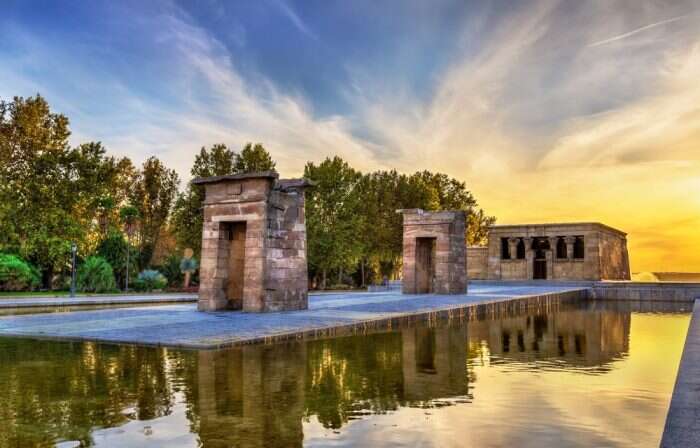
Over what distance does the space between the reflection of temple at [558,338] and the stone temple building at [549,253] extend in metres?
28.0

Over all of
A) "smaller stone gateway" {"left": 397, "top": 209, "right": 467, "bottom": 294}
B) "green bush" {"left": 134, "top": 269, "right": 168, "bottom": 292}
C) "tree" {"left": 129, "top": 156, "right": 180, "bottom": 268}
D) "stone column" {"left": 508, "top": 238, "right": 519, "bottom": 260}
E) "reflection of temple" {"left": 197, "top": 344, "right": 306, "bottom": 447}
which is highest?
"tree" {"left": 129, "top": 156, "right": 180, "bottom": 268}

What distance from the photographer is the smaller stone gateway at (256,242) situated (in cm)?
1543

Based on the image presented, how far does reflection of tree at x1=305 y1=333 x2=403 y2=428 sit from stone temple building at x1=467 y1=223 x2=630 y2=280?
3780 centimetres

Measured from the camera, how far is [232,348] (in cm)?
913

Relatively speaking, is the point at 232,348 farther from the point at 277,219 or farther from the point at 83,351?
the point at 277,219

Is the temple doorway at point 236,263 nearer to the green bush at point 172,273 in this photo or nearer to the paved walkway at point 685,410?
the paved walkway at point 685,410

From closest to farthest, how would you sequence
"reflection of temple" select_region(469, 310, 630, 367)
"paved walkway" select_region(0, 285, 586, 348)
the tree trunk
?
"reflection of temple" select_region(469, 310, 630, 367) → "paved walkway" select_region(0, 285, 586, 348) → the tree trunk

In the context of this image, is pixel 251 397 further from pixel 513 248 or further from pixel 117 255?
pixel 513 248

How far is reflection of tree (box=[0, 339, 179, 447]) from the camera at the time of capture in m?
4.80

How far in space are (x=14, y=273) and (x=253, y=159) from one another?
16572mm

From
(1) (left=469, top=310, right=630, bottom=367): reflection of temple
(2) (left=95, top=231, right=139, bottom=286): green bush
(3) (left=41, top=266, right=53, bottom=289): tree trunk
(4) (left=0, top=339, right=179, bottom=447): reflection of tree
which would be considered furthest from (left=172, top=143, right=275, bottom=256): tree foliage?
(4) (left=0, top=339, right=179, bottom=447): reflection of tree

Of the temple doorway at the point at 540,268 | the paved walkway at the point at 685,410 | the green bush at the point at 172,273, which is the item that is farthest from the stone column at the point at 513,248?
the paved walkway at the point at 685,410

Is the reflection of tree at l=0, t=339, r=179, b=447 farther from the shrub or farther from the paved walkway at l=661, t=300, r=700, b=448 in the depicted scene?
the shrub

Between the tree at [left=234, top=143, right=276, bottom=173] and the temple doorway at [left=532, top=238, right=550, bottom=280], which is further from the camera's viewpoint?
the temple doorway at [left=532, top=238, right=550, bottom=280]
